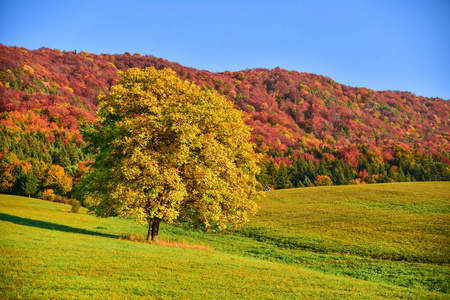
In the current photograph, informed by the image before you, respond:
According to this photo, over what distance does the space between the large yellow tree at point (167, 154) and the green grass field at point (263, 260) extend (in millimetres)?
3528

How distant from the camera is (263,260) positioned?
26328mm

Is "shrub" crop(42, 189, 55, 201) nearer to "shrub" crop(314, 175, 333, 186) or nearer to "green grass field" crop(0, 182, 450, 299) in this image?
"green grass field" crop(0, 182, 450, 299)

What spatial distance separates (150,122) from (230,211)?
1105 centimetres

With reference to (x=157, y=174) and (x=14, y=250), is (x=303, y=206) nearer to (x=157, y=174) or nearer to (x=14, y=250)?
(x=157, y=174)

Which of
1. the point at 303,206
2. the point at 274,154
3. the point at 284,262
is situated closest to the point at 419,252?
the point at 284,262

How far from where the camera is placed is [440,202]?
158 ft

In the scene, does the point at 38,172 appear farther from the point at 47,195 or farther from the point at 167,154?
A: the point at 167,154

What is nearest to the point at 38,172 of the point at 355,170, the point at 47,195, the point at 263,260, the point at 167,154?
the point at 47,195

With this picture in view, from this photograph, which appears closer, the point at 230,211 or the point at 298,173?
the point at 230,211

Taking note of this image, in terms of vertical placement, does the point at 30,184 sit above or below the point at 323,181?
below

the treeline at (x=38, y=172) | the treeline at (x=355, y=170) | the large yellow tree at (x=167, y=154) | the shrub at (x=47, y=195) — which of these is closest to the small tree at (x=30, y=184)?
the treeline at (x=38, y=172)

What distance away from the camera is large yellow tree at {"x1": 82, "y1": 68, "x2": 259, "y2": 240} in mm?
23547

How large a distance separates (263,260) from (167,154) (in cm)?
1305

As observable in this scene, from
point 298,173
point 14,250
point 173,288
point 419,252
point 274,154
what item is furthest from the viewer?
point 274,154
